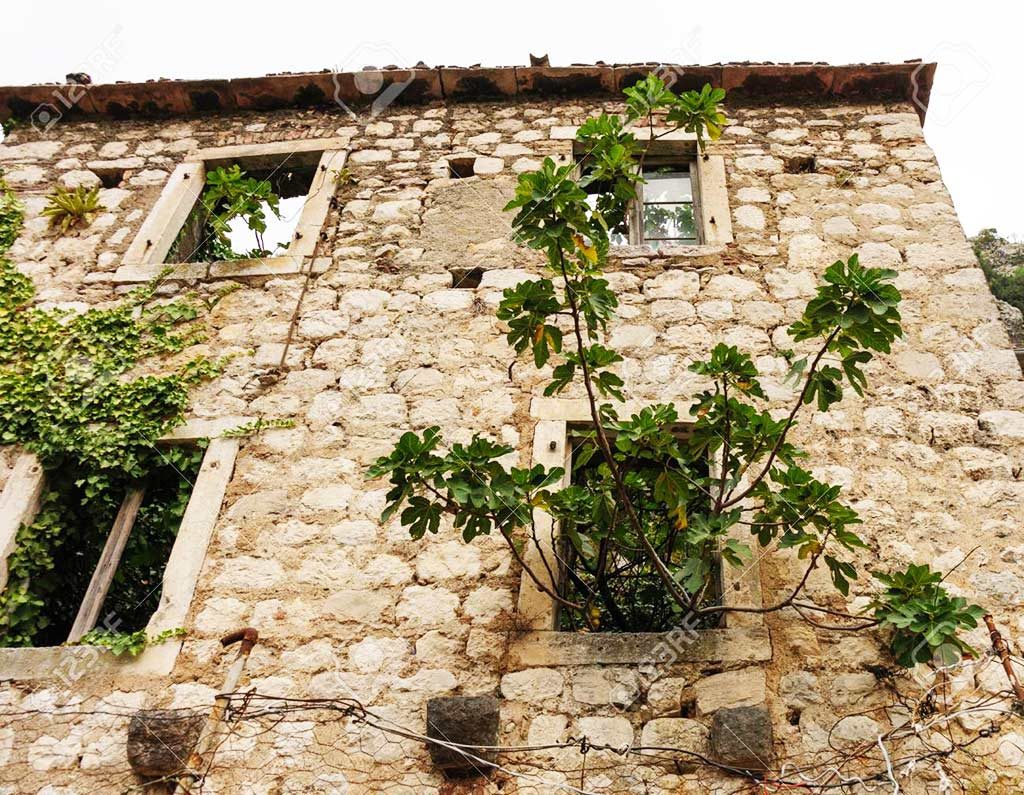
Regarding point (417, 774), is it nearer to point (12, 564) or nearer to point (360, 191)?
point (12, 564)

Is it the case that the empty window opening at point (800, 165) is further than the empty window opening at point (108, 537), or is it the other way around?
the empty window opening at point (800, 165)

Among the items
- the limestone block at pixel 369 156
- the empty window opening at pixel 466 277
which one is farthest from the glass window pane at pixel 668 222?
the limestone block at pixel 369 156

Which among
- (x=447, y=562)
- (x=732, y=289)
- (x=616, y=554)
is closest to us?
(x=447, y=562)

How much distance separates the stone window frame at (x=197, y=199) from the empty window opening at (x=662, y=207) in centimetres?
166

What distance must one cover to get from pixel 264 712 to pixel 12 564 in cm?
155

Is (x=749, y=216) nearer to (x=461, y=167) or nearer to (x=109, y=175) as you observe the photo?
(x=461, y=167)

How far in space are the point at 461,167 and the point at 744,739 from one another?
3.74 metres

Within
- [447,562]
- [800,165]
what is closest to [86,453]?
[447,562]

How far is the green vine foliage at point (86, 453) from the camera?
13.2ft

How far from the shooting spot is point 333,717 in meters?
3.30

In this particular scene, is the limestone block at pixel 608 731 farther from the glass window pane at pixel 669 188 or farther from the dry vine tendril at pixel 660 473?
the glass window pane at pixel 669 188

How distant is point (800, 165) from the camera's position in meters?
5.11

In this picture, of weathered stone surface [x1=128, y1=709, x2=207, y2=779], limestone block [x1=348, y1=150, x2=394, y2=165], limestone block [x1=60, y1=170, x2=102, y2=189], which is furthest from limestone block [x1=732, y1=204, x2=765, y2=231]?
limestone block [x1=60, y1=170, x2=102, y2=189]

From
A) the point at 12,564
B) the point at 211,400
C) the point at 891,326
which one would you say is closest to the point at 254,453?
the point at 211,400
